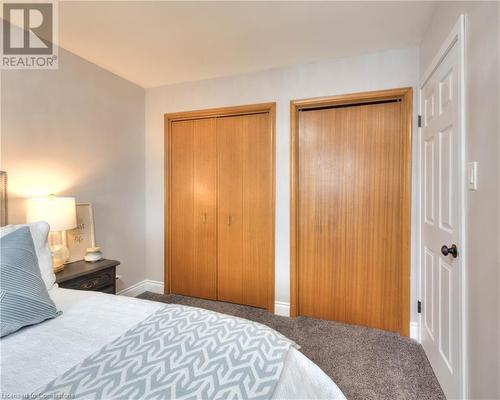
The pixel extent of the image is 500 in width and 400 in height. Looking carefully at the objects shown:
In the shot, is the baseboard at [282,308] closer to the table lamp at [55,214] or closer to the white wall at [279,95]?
the white wall at [279,95]

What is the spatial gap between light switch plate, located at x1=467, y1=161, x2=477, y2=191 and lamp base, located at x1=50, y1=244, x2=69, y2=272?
104 inches

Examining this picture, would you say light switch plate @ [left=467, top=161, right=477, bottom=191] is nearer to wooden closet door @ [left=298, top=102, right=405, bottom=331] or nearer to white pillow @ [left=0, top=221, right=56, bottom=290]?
wooden closet door @ [left=298, top=102, right=405, bottom=331]

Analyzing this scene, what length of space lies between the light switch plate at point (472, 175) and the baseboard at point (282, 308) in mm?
1882

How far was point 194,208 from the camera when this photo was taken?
3014 millimetres

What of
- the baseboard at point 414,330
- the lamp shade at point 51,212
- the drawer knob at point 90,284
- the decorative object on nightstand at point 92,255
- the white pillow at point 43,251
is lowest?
the baseboard at point 414,330

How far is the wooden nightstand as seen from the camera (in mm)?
1951

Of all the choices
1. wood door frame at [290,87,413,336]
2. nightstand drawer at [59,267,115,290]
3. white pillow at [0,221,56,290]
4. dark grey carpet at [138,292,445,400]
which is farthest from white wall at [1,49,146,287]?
wood door frame at [290,87,413,336]

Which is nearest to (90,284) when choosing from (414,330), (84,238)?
(84,238)

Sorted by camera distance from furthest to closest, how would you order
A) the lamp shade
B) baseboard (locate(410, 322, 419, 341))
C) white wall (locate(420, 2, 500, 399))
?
baseboard (locate(410, 322, 419, 341))
the lamp shade
white wall (locate(420, 2, 500, 399))

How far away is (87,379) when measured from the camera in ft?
2.70

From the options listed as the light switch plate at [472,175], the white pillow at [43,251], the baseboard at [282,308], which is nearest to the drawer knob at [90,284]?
the white pillow at [43,251]

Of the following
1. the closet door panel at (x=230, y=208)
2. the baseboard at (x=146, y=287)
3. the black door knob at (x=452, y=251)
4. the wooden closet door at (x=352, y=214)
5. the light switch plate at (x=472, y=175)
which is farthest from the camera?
the baseboard at (x=146, y=287)

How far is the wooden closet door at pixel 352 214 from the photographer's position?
2.36 m
